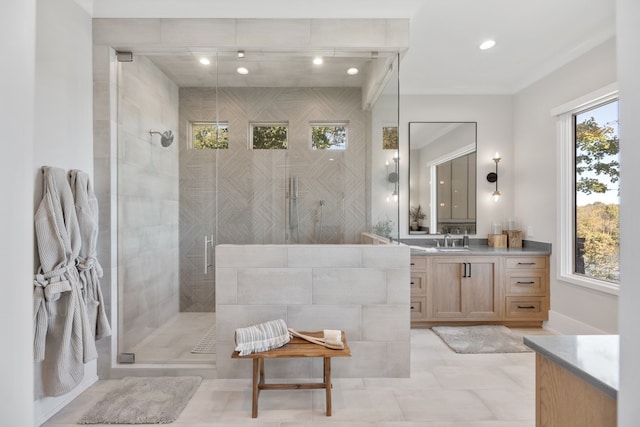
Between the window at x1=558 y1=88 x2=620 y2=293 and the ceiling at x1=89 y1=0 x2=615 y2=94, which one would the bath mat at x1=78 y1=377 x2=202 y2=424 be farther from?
the window at x1=558 y1=88 x2=620 y2=293

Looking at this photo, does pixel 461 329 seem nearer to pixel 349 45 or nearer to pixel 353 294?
pixel 353 294

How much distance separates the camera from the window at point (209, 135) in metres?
2.68

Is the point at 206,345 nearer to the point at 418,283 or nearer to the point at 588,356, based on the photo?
the point at 418,283

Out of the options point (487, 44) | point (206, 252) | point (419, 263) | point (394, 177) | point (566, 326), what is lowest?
point (566, 326)

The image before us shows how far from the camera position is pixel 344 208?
2.71 metres

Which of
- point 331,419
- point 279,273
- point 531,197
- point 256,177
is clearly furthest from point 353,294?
point 531,197

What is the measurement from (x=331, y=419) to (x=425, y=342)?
1.61 metres

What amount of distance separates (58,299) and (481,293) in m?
3.74

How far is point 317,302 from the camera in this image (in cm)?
254

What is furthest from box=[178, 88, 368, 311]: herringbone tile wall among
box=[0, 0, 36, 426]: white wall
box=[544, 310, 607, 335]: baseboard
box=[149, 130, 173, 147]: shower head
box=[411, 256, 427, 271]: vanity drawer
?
box=[544, 310, 607, 335]: baseboard

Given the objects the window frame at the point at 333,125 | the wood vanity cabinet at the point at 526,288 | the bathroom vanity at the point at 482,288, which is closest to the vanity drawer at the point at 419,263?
the bathroom vanity at the point at 482,288

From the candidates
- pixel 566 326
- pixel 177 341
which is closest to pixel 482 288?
pixel 566 326

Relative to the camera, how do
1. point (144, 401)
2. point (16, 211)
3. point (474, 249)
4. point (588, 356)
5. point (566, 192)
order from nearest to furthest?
point (16, 211)
point (588, 356)
point (144, 401)
point (566, 192)
point (474, 249)

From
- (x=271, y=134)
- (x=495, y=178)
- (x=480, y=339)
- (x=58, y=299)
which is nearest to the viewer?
(x=58, y=299)
